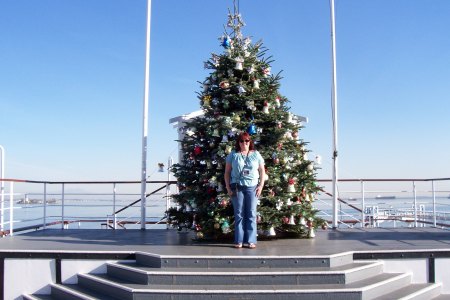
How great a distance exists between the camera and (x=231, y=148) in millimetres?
6980

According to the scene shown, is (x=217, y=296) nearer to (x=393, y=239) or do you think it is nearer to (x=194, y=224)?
(x=194, y=224)

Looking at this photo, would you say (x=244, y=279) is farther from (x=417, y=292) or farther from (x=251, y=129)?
(x=251, y=129)

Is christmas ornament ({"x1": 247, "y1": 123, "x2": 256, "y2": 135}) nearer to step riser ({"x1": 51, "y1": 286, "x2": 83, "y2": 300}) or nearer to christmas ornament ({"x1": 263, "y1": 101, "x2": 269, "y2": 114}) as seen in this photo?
christmas ornament ({"x1": 263, "y1": 101, "x2": 269, "y2": 114})

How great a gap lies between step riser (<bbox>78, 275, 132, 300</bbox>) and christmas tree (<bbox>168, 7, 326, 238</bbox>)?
1921mm

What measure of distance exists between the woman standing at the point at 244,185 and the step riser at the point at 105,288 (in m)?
1.82

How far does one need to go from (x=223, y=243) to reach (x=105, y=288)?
1974 mm

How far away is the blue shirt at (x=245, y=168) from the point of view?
6191 mm

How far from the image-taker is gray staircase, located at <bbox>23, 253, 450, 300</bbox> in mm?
4848

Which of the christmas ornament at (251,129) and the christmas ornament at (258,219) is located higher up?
the christmas ornament at (251,129)

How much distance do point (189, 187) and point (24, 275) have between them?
2.68 metres

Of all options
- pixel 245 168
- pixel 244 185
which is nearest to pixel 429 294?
pixel 244 185

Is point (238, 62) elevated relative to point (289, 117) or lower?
elevated

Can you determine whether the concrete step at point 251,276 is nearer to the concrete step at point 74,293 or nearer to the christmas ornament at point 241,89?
the concrete step at point 74,293

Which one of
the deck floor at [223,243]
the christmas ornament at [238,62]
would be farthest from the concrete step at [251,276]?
the christmas ornament at [238,62]
